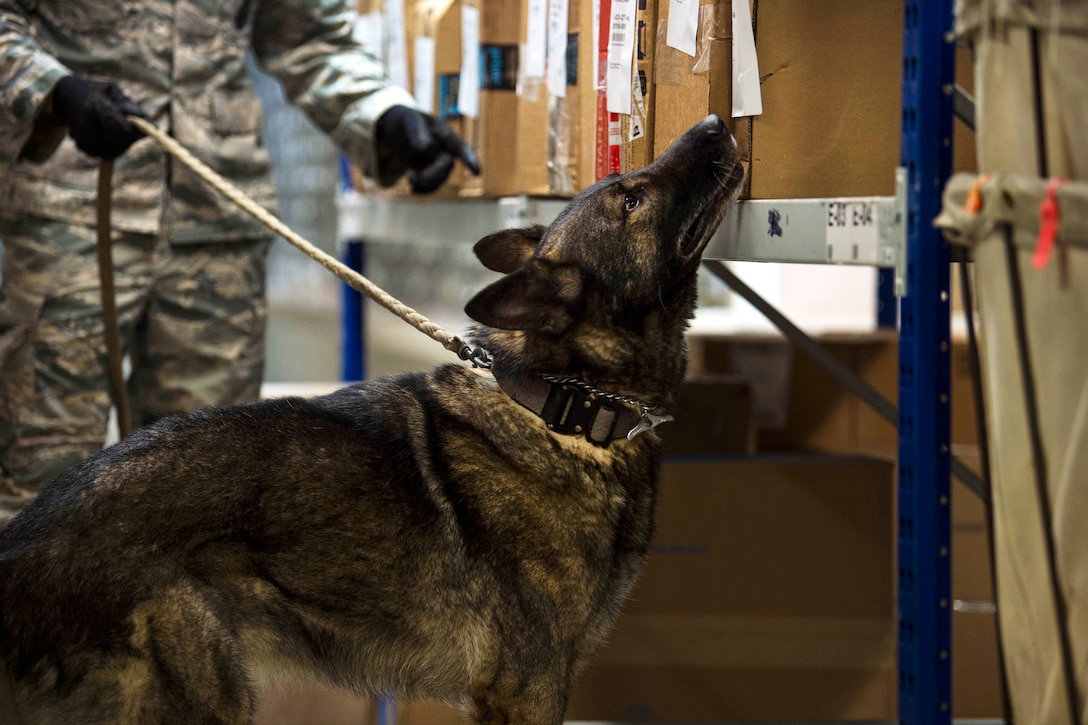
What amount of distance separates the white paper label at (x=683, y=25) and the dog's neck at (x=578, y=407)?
55 cm

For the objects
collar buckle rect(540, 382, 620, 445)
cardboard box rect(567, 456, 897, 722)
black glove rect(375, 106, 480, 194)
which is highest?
black glove rect(375, 106, 480, 194)

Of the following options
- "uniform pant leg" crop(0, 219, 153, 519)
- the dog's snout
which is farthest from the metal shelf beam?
"uniform pant leg" crop(0, 219, 153, 519)

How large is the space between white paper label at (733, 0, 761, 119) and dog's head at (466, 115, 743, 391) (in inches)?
2.4

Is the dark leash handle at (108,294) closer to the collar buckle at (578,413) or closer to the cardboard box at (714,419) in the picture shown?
the collar buckle at (578,413)

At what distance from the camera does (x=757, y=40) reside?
61.2 inches

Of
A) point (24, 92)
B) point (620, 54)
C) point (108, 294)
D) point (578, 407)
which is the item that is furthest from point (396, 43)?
point (578, 407)

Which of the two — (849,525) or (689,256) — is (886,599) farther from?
(689,256)

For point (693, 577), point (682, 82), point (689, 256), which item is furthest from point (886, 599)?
point (682, 82)

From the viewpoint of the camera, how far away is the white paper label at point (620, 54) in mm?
1771

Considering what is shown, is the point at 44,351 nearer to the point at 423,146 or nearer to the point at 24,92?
the point at 24,92

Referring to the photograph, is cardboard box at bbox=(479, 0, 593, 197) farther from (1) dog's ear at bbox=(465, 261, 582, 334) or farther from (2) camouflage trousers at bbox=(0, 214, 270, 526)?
(2) camouflage trousers at bbox=(0, 214, 270, 526)

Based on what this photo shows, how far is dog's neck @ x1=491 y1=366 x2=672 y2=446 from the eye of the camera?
5.22 ft

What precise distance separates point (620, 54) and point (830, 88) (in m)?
0.42

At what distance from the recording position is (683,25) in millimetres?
1629
